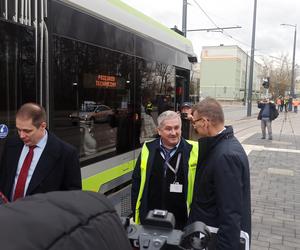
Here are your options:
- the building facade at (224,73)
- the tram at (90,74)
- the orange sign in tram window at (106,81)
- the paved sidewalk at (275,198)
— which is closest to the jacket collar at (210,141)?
the tram at (90,74)

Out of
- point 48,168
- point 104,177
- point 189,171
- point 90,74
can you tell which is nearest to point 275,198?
point 104,177

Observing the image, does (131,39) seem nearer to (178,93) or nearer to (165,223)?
(178,93)

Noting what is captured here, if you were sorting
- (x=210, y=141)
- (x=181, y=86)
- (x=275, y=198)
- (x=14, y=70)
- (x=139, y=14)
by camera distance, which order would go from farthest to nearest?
(x=181, y=86)
(x=275, y=198)
(x=139, y=14)
(x=14, y=70)
(x=210, y=141)

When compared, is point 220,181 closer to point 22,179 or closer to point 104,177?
point 22,179

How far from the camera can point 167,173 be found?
3100mm

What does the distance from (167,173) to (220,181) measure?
652 millimetres

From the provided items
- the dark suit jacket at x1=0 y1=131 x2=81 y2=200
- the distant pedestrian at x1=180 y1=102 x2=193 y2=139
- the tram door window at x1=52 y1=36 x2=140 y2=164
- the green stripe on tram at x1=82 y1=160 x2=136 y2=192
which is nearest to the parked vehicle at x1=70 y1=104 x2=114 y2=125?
the tram door window at x1=52 y1=36 x2=140 y2=164

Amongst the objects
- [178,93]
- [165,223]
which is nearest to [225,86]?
[178,93]

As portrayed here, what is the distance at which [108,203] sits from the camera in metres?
1.22

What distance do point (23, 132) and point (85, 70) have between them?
5.31 ft

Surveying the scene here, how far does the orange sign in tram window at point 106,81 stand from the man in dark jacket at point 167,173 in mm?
1586

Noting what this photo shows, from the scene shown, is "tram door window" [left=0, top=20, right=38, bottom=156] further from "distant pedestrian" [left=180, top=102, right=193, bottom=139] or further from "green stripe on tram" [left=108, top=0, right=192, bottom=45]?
"distant pedestrian" [left=180, top=102, right=193, bottom=139]

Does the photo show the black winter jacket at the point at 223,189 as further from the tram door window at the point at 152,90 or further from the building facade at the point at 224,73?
the building facade at the point at 224,73

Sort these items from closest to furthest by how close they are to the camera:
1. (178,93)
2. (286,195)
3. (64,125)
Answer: (64,125), (286,195), (178,93)
